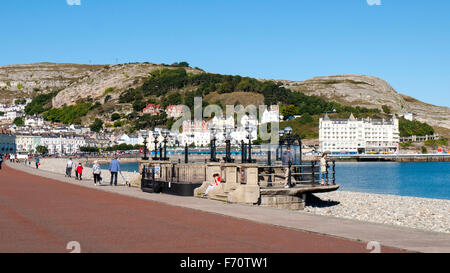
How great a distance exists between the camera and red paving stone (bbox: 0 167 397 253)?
10.5 metres

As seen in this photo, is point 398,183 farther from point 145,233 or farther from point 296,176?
point 145,233

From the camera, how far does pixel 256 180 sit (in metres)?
21.7

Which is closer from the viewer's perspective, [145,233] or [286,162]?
[145,233]

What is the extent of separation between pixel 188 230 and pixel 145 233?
1.05 meters

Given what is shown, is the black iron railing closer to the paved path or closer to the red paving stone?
the paved path

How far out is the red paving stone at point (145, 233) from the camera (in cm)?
1045

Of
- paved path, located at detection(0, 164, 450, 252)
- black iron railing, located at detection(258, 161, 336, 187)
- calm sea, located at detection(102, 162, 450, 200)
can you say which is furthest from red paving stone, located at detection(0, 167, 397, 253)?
calm sea, located at detection(102, 162, 450, 200)

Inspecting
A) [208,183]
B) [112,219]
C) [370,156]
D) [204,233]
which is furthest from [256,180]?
[370,156]

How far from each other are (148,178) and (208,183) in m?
5.03

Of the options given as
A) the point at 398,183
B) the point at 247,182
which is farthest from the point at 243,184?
the point at 398,183

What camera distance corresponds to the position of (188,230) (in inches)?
508

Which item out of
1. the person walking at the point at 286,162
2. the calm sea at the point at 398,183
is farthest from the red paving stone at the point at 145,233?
the calm sea at the point at 398,183

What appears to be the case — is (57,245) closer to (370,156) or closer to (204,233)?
(204,233)

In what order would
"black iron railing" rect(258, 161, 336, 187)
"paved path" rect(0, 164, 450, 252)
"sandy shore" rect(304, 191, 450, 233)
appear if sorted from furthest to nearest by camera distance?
"black iron railing" rect(258, 161, 336, 187) → "sandy shore" rect(304, 191, 450, 233) → "paved path" rect(0, 164, 450, 252)
